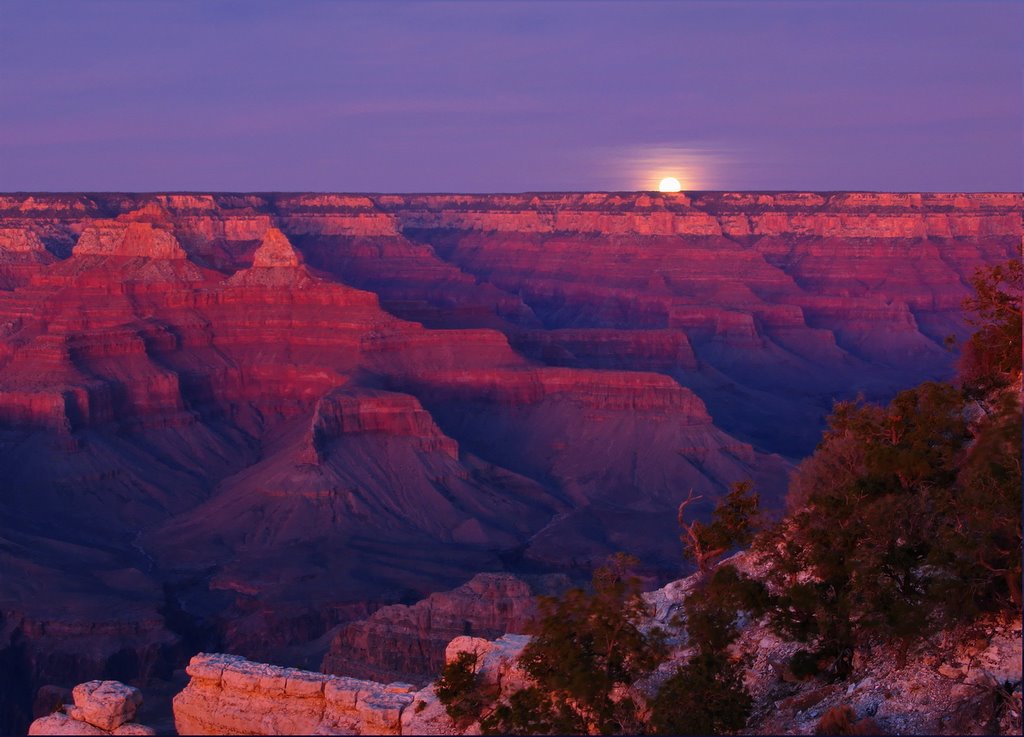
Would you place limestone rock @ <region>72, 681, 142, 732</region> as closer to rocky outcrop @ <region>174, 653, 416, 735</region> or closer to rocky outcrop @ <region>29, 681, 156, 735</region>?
rocky outcrop @ <region>29, 681, 156, 735</region>

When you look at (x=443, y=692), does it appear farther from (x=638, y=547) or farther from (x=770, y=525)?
(x=638, y=547)

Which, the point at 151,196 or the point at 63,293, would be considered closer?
the point at 63,293

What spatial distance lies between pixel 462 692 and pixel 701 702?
382 centimetres

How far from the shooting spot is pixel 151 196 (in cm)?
15175

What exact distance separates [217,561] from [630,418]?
2854cm

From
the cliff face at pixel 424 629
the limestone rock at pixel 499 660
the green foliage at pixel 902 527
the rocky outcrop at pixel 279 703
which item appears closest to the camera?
the green foliage at pixel 902 527

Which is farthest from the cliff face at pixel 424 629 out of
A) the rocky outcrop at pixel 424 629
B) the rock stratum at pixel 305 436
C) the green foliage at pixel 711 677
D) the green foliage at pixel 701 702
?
the green foliage at pixel 701 702

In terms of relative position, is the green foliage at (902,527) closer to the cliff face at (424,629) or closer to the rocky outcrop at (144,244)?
the cliff face at (424,629)

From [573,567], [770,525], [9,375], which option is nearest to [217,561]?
[573,567]

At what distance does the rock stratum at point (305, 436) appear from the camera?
55406mm

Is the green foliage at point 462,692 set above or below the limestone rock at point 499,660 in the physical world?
below

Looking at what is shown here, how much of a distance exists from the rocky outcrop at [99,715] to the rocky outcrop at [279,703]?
115 cm

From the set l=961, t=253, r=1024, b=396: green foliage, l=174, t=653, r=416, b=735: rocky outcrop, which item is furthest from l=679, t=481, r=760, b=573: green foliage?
l=174, t=653, r=416, b=735: rocky outcrop

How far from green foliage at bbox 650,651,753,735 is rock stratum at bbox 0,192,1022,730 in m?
27.6
